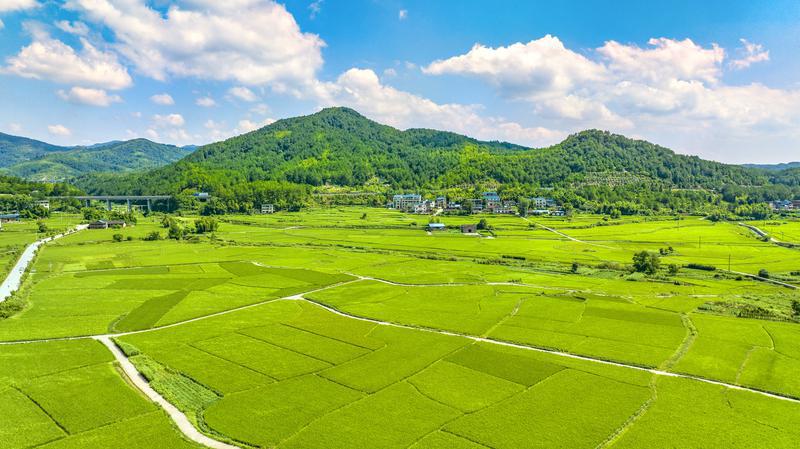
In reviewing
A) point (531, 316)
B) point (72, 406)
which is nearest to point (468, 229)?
point (531, 316)

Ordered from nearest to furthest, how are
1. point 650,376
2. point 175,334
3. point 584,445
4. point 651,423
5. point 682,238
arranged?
1. point 584,445
2. point 651,423
3. point 650,376
4. point 175,334
5. point 682,238

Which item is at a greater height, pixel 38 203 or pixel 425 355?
pixel 38 203

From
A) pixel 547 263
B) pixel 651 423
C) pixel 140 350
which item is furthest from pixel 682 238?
pixel 140 350

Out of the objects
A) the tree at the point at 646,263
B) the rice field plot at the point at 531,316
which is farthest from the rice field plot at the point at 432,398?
the tree at the point at 646,263

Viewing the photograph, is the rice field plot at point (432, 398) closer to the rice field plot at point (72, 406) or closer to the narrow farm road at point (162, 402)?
the narrow farm road at point (162, 402)

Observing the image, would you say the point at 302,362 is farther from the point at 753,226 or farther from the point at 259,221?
the point at 753,226

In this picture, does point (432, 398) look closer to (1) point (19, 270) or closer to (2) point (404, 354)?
(2) point (404, 354)
